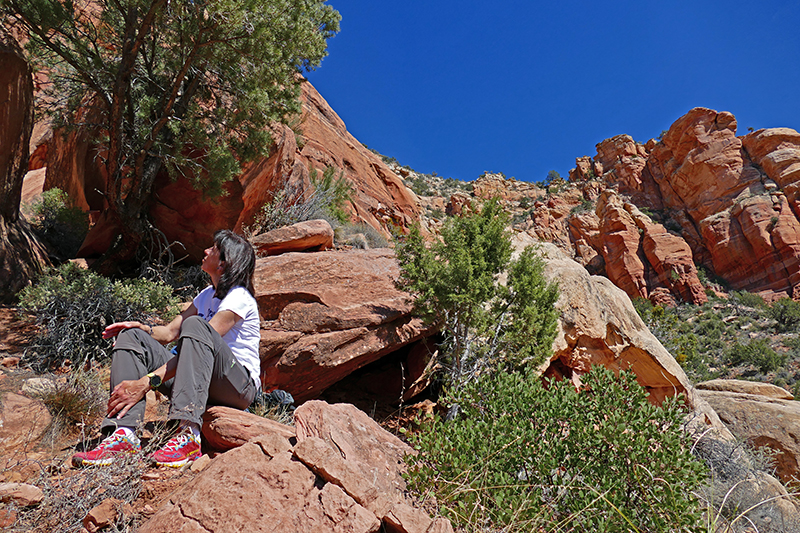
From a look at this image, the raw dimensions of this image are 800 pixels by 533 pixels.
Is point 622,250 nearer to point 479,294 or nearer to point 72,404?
point 479,294

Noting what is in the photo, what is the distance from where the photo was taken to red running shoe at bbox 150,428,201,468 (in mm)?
2197

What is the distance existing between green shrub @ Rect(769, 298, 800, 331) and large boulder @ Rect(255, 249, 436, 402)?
30100 mm

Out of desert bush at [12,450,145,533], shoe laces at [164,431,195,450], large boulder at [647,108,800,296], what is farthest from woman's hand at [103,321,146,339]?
large boulder at [647,108,800,296]

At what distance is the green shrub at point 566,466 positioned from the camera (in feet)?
7.06

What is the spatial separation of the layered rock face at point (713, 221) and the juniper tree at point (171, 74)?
34.9 meters

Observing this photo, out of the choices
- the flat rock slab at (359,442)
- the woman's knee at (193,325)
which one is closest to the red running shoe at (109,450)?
the woman's knee at (193,325)

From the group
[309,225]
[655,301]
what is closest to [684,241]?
[655,301]

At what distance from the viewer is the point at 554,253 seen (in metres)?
9.31

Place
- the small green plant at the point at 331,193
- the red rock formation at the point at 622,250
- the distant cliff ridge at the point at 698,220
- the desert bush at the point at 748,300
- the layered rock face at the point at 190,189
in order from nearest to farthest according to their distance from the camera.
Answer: the layered rock face at the point at 190,189
the small green plant at the point at 331,193
the desert bush at the point at 748,300
the distant cliff ridge at the point at 698,220
the red rock formation at the point at 622,250

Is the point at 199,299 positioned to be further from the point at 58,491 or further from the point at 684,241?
the point at 684,241

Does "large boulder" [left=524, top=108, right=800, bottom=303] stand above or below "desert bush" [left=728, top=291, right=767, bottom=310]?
above

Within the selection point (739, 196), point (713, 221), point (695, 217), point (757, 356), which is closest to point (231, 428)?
point (757, 356)

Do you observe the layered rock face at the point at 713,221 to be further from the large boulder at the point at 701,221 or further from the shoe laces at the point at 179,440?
the shoe laces at the point at 179,440

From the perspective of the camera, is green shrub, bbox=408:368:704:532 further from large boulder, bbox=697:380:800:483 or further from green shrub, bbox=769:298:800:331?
green shrub, bbox=769:298:800:331
